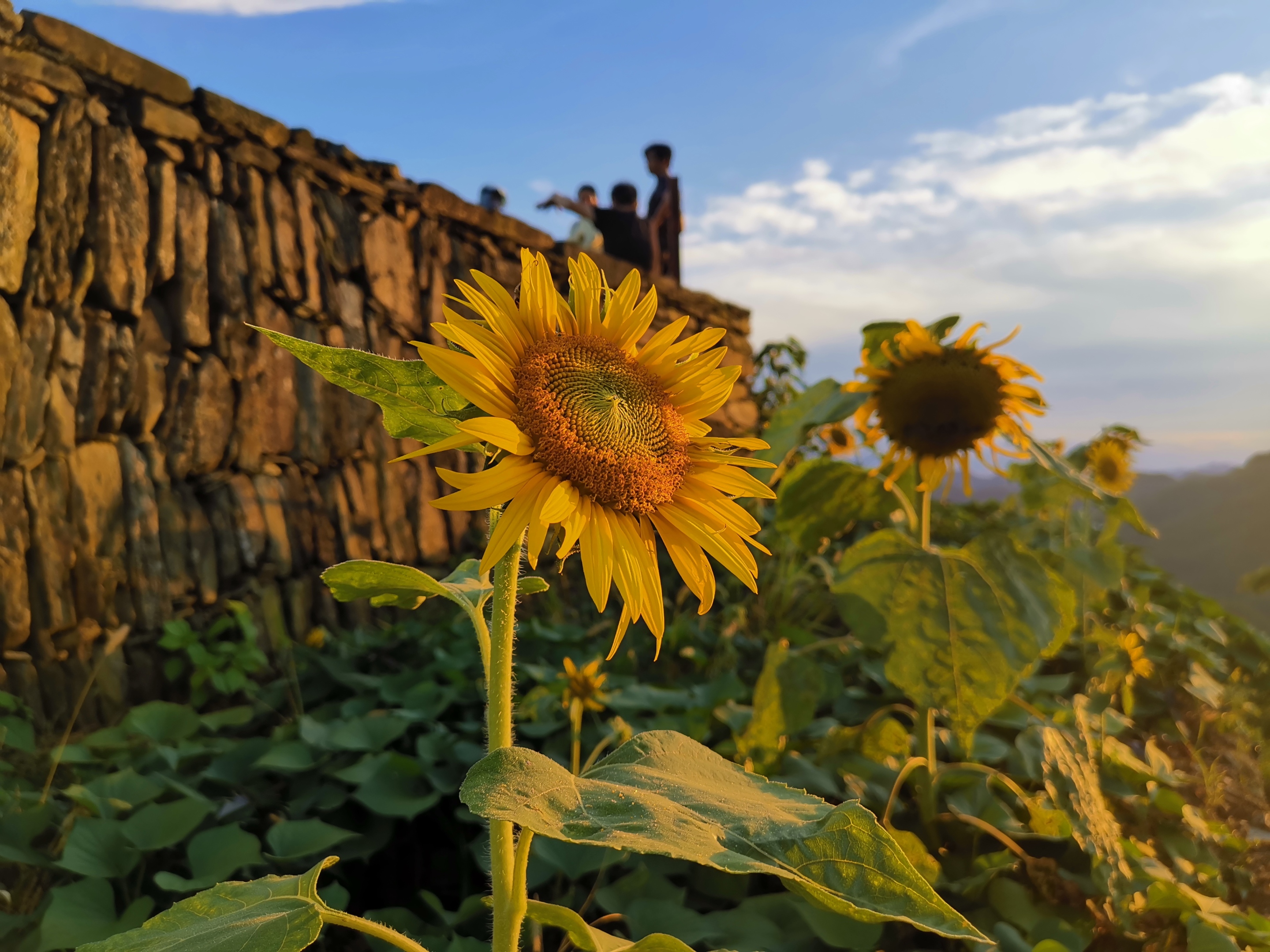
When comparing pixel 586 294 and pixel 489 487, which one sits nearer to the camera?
pixel 489 487

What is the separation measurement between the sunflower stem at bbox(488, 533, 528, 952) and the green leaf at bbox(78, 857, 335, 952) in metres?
0.20

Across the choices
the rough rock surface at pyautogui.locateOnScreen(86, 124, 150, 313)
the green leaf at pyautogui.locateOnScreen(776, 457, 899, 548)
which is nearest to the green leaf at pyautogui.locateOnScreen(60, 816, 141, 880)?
the green leaf at pyautogui.locateOnScreen(776, 457, 899, 548)

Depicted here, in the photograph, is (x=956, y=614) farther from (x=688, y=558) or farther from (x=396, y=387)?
(x=396, y=387)

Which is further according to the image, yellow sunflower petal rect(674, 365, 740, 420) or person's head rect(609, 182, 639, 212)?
person's head rect(609, 182, 639, 212)

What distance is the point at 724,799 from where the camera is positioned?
0.81m

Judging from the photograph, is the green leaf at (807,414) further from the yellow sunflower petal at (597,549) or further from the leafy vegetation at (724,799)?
the yellow sunflower petal at (597,549)

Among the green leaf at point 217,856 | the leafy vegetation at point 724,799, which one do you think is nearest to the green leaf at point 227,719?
the leafy vegetation at point 724,799

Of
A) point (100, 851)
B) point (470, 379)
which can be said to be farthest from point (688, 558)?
point (100, 851)

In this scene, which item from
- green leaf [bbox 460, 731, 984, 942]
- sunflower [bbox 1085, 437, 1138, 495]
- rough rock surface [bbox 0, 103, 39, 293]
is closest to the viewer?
green leaf [bbox 460, 731, 984, 942]

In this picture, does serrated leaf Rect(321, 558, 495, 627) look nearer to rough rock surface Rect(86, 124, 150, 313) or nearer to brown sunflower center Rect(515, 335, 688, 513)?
brown sunflower center Rect(515, 335, 688, 513)

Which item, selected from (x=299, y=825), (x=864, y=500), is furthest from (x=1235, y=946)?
(x=299, y=825)

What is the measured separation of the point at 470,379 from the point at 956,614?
1.27 m

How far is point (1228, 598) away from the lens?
7270mm

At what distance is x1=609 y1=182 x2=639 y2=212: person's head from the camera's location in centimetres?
726
